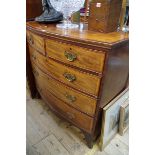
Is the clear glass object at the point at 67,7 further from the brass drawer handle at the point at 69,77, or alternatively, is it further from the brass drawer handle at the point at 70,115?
the brass drawer handle at the point at 70,115

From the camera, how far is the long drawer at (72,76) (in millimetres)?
917

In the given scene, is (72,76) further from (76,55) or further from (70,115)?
(70,115)

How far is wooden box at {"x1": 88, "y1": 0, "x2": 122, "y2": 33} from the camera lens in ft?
2.88

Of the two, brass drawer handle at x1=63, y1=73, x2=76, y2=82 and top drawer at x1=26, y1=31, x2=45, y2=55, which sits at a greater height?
top drawer at x1=26, y1=31, x2=45, y2=55

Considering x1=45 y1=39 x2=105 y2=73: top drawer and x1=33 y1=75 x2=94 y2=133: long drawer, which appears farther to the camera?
x1=33 y1=75 x2=94 y2=133: long drawer

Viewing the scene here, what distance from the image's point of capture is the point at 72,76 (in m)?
1.01

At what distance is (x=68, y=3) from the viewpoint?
3.67 feet

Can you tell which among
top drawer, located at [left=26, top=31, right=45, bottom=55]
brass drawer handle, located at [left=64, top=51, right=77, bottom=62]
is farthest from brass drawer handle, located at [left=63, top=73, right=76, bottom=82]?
top drawer, located at [left=26, top=31, right=45, bottom=55]

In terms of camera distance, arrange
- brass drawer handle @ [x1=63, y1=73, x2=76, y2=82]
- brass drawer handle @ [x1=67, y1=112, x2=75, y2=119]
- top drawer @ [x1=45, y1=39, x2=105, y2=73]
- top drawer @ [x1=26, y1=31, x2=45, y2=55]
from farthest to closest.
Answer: brass drawer handle @ [x1=67, y1=112, x2=75, y2=119], top drawer @ [x1=26, y1=31, x2=45, y2=55], brass drawer handle @ [x1=63, y1=73, x2=76, y2=82], top drawer @ [x1=45, y1=39, x2=105, y2=73]

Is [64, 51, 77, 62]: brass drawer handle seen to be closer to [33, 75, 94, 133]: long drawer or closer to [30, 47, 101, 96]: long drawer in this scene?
[30, 47, 101, 96]: long drawer

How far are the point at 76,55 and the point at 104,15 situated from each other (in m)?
0.29

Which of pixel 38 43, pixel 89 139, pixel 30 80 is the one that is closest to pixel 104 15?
pixel 38 43
